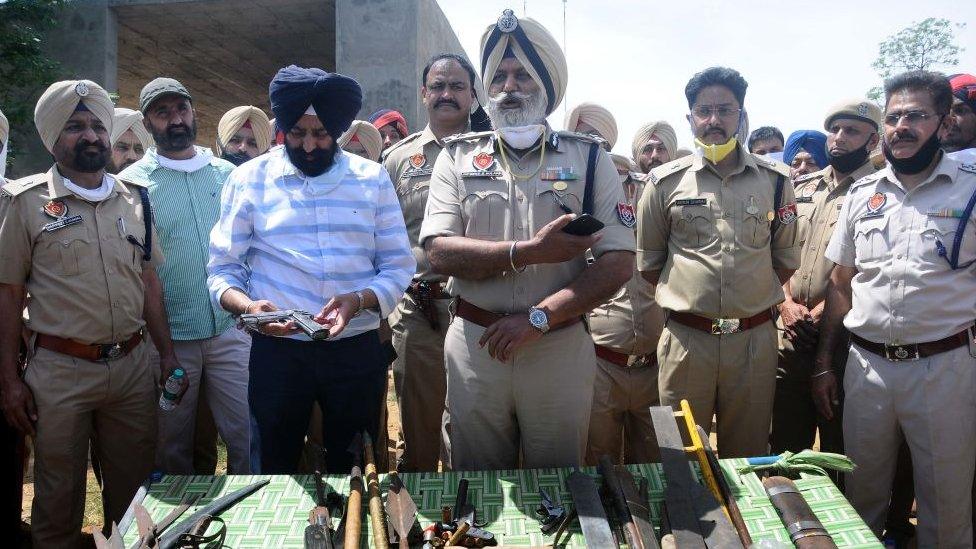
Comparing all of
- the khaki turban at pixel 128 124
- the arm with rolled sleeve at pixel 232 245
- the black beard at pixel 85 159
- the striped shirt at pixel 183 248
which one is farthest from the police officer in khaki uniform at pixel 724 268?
the khaki turban at pixel 128 124

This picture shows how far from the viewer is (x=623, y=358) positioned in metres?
4.13

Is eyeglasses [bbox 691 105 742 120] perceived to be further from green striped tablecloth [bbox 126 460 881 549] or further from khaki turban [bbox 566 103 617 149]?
khaki turban [bbox 566 103 617 149]

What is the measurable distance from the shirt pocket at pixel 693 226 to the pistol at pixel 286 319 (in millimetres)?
2031

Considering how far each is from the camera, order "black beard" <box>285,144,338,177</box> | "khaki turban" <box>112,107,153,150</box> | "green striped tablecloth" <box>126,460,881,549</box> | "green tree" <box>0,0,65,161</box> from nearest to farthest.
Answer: "green striped tablecloth" <box>126,460,881,549</box>, "black beard" <box>285,144,338,177</box>, "khaki turban" <box>112,107,153,150</box>, "green tree" <box>0,0,65,161</box>

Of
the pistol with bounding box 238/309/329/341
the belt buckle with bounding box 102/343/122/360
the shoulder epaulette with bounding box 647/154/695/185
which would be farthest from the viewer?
the shoulder epaulette with bounding box 647/154/695/185

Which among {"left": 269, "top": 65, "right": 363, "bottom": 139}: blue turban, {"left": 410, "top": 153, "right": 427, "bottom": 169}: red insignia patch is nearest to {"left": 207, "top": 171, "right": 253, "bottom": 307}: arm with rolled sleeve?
{"left": 269, "top": 65, "right": 363, "bottom": 139}: blue turban

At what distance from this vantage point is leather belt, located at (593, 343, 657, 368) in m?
4.13

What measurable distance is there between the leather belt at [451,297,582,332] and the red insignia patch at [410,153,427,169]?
4.77 feet

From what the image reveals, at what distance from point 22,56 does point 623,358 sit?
26.6 feet

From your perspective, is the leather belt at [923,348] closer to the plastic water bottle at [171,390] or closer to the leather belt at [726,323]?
the leather belt at [726,323]

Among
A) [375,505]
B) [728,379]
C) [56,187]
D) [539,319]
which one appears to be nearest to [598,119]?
[728,379]

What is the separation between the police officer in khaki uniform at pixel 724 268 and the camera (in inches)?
137

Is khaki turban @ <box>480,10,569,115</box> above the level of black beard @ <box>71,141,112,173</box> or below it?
above

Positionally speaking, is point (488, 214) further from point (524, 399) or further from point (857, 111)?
point (857, 111)
